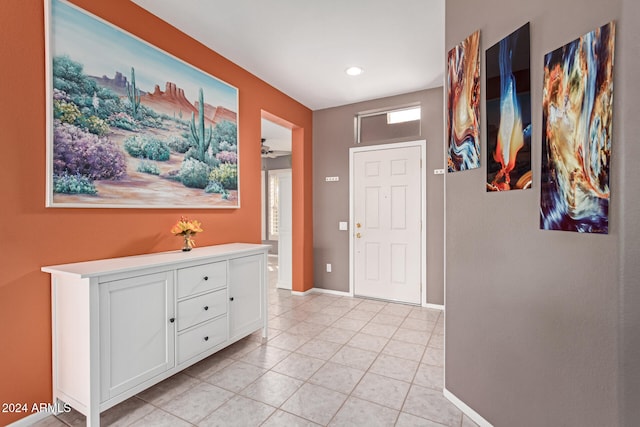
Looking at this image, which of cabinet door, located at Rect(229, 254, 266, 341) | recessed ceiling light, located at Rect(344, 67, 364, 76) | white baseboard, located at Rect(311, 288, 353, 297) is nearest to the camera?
cabinet door, located at Rect(229, 254, 266, 341)

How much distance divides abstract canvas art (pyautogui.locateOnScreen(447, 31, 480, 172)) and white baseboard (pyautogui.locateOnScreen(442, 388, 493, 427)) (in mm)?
1512

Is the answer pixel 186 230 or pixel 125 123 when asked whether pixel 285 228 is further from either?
pixel 125 123

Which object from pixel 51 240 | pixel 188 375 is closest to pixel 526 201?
pixel 188 375

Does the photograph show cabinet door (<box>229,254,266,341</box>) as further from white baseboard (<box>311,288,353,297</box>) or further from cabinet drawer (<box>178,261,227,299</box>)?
white baseboard (<box>311,288,353,297</box>)

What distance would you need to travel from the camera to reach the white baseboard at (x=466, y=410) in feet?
5.64

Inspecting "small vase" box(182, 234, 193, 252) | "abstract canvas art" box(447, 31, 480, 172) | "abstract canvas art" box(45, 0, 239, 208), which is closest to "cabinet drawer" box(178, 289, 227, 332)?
"small vase" box(182, 234, 193, 252)

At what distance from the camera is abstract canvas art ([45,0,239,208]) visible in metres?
1.81

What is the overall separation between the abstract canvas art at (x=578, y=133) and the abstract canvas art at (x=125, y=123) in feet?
8.34

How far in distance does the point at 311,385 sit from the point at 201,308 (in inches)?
39.7

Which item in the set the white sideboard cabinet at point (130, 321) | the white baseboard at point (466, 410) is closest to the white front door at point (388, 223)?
the white baseboard at point (466, 410)

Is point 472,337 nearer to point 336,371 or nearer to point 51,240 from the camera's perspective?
point 336,371

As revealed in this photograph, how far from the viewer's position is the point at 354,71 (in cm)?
A: 336

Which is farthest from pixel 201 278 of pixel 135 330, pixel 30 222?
pixel 30 222

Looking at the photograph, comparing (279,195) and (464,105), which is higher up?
(464,105)
